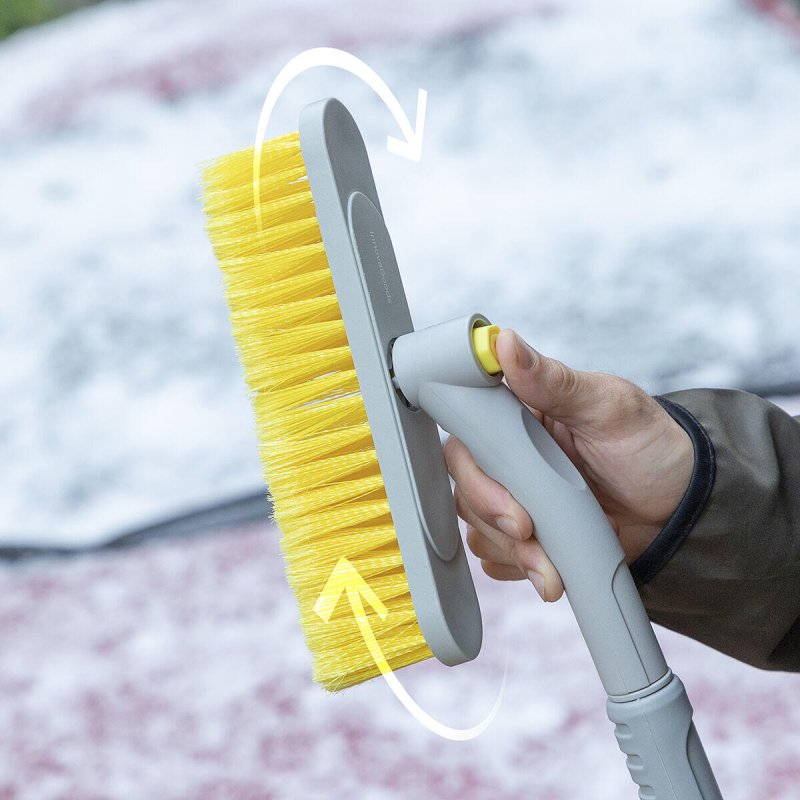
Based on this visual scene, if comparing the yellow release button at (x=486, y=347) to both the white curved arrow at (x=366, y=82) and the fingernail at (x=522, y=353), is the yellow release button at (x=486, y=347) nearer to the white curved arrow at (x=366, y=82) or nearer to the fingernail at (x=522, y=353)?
the fingernail at (x=522, y=353)

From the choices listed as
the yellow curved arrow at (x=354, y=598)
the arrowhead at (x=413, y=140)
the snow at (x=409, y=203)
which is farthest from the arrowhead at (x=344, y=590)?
the arrowhead at (x=413, y=140)

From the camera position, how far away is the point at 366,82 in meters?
1.34

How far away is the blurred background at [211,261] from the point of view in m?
1.14

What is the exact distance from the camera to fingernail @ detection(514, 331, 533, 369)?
20.2 inches

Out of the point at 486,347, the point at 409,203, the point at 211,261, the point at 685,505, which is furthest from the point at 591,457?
the point at 211,261

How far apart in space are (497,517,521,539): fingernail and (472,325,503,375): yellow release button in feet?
0.29

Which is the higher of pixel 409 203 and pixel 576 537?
pixel 576 537

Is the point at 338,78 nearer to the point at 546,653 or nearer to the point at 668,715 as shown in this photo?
the point at 546,653

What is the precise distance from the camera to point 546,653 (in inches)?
40.7

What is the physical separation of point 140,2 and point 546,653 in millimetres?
1004

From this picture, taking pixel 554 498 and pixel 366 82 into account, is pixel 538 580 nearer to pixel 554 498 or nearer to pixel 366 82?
pixel 554 498

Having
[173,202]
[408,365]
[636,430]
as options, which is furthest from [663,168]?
[408,365]

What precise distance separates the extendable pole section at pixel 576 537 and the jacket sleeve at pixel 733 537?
0.10 metres

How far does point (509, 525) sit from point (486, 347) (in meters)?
0.11
